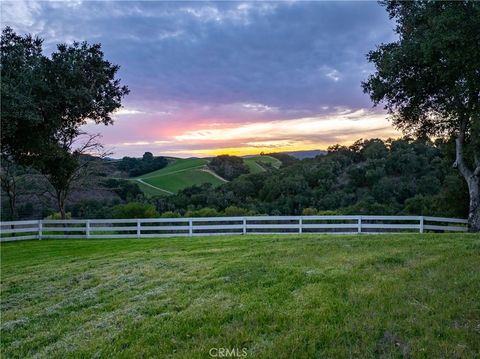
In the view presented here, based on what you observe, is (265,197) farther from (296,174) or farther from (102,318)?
Result: (102,318)

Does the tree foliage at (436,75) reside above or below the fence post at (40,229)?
above

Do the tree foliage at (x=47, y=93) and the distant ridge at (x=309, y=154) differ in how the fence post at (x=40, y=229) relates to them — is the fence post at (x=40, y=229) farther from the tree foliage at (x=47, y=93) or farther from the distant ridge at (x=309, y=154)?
the distant ridge at (x=309, y=154)

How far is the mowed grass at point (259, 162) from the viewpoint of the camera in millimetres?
59375

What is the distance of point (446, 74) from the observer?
42.0 ft

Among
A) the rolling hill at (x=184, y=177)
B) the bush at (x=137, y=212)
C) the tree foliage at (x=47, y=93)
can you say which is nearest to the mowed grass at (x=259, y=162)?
the rolling hill at (x=184, y=177)

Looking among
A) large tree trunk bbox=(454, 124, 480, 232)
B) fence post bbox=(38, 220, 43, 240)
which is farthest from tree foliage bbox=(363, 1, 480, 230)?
fence post bbox=(38, 220, 43, 240)

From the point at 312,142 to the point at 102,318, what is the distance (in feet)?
97.1

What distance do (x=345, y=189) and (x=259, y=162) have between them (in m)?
30.8

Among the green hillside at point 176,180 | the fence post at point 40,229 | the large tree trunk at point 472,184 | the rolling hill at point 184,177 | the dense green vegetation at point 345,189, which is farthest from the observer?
the rolling hill at point 184,177

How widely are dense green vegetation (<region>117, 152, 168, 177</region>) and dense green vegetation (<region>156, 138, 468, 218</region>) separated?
78.0 feet

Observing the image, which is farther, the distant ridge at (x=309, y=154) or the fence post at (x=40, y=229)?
the distant ridge at (x=309, y=154)

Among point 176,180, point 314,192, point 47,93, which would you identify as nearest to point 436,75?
point 47,93

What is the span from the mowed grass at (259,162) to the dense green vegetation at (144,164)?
17.2 meters

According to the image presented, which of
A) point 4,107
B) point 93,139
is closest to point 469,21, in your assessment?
point 4,107
